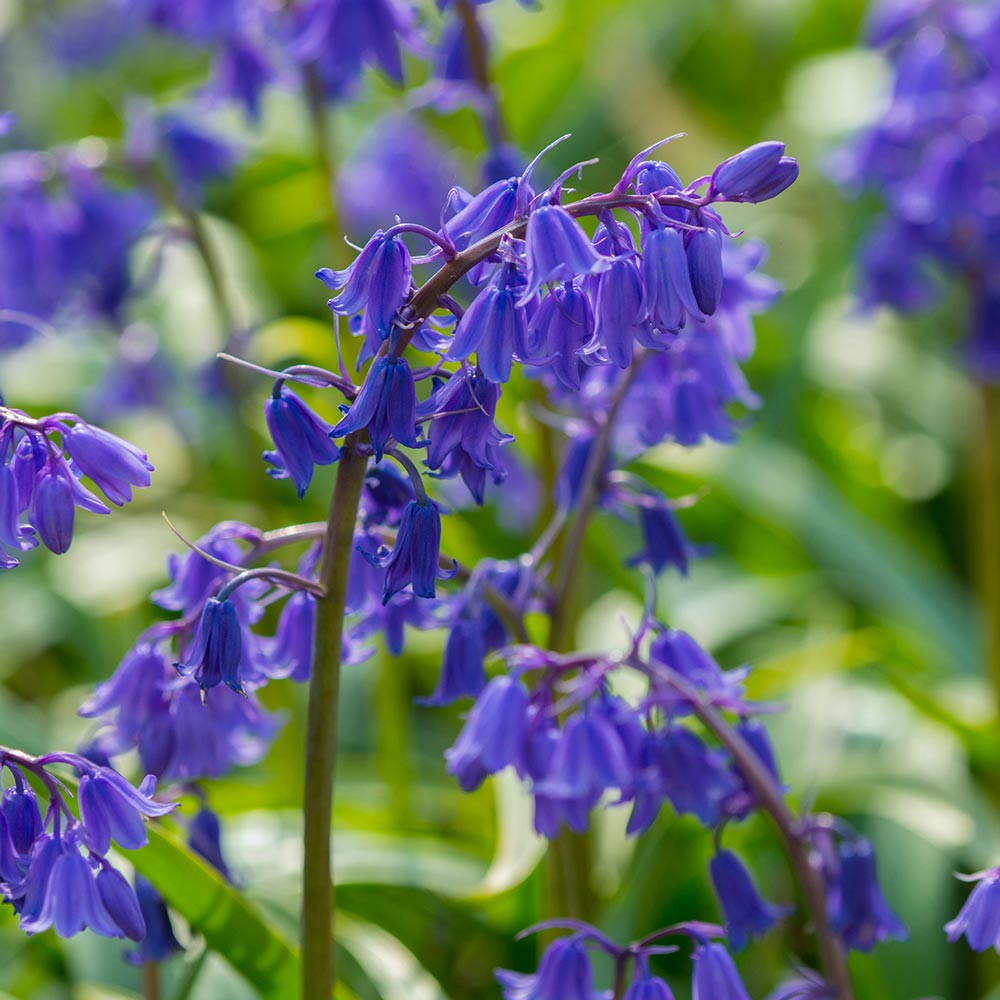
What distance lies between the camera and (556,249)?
139cm

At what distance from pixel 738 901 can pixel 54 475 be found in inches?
42.9

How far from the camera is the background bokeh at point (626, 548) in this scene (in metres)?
2.81

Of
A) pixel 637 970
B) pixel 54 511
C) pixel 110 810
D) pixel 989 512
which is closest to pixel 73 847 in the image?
pixel 110 810

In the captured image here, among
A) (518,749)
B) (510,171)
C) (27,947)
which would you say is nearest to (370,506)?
(518,749)

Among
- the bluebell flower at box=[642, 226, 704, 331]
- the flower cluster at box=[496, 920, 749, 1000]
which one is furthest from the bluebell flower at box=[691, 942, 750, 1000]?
the bluebell flower at box=[642, 226, 704, 331]

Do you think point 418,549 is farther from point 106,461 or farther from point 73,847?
point 73,847

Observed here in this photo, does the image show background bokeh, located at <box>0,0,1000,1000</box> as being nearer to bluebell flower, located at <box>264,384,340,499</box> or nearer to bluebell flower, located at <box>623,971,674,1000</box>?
bluebell flower, located at <box>623,971,674,1000</box>

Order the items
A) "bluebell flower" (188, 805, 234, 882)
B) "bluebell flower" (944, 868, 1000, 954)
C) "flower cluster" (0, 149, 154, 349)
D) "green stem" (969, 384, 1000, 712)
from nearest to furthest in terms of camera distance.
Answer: "bluebell flower" (944, 868, 1000, 954) → "bluebell flower" (188, 805, 234, 882) → "flower cluster" (0, 149, 154, 349) → "green stem" (969, 384, 1000, 712)

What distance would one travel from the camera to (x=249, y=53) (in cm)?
346

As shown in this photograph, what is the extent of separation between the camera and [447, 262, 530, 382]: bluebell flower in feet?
4.78

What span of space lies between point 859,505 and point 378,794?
2.00 metres

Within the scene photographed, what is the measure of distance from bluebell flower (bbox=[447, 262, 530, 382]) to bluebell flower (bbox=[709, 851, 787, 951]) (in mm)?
838

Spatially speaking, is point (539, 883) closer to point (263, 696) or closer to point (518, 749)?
point (518, 749)

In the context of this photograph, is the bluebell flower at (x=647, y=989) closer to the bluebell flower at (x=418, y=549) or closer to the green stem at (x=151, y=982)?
the bluebell flower at (x=418, y=549)
